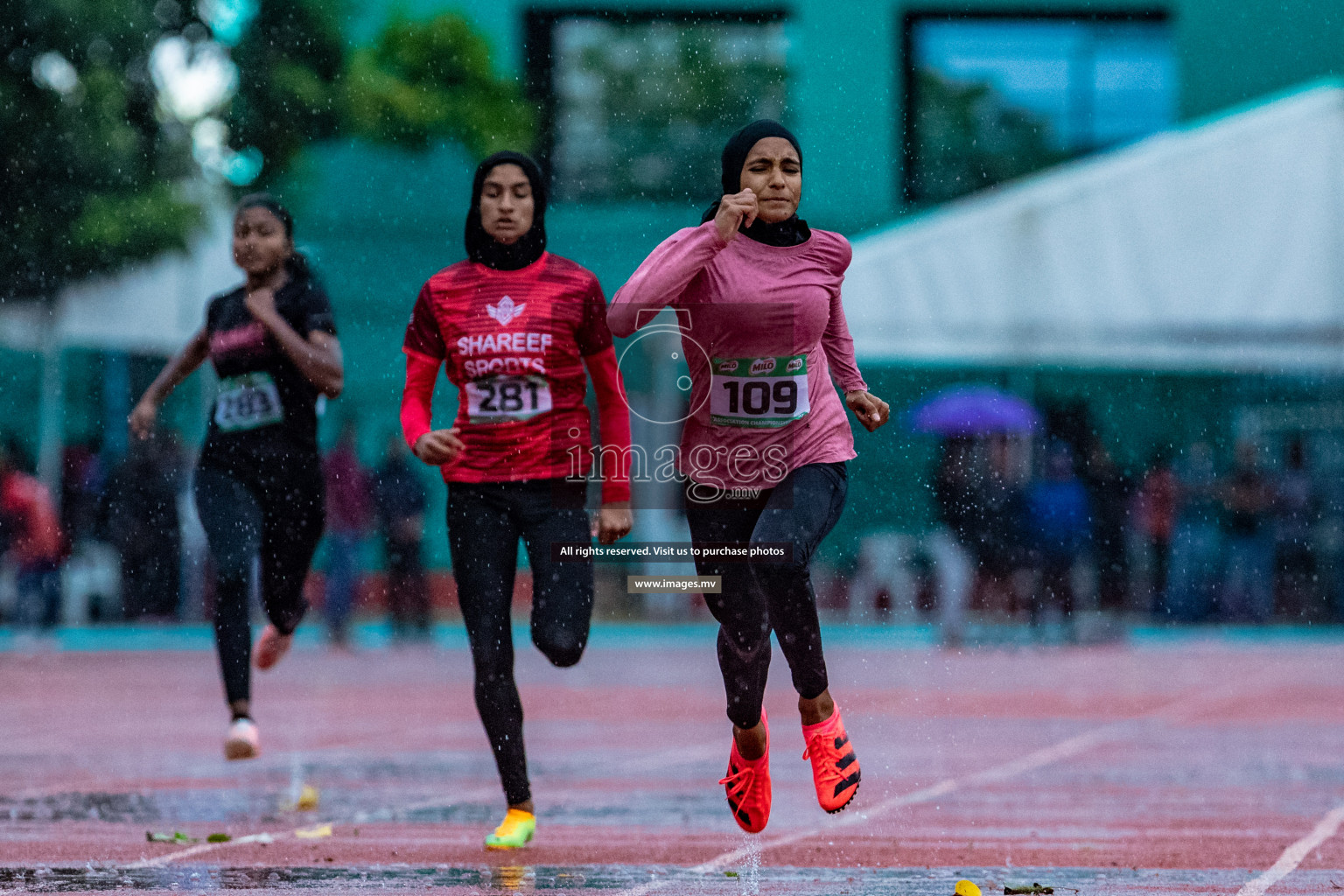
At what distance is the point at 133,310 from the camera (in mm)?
20234

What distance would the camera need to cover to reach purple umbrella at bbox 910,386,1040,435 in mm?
20453

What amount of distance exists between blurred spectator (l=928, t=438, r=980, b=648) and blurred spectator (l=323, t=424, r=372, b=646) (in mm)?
5107

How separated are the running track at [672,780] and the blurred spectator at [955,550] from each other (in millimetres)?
421

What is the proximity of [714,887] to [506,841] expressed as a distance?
0.99 m

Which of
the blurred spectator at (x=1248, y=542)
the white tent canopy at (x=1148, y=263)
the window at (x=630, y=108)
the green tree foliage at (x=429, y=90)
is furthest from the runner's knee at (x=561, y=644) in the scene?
the green tree foliage at (x=429, y=90)

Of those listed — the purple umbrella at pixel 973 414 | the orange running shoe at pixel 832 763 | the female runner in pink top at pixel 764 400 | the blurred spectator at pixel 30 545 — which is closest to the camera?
the female runner in pink top at pixel 764 400

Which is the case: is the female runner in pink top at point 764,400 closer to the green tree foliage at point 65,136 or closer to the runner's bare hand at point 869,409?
the runner's bare hand at point 869,409

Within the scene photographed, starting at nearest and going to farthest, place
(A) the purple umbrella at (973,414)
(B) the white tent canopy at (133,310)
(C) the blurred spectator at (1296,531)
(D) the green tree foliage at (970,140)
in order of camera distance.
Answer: (B) the white tent canopy at (133,310) < (A) the purple umbrella at (973,414) < (C) the blurred spectator at (1296,531) < (D) the green tree foliage at (970,140)

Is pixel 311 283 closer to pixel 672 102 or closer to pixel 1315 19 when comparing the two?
pixel 672 102

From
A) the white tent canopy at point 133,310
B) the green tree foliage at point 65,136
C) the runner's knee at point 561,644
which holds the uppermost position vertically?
the green tree foliage at point 65,136

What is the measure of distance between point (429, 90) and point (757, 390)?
19662 mm

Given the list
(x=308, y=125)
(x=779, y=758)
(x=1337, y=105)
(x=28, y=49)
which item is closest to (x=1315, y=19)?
(x=1337, y=105)

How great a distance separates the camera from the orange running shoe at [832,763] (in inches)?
230

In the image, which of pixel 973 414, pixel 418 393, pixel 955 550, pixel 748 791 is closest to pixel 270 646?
pixel 418 393
